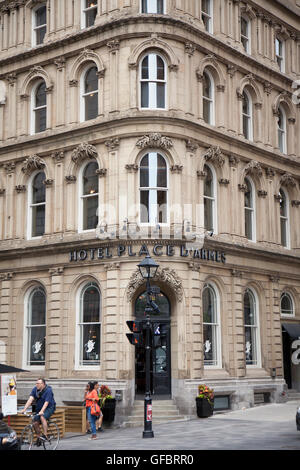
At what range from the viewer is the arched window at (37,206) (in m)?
31.5

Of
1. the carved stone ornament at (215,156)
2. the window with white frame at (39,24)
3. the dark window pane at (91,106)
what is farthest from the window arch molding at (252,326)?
the window with white frame at (39,24)

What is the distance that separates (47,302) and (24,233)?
3.75 metres

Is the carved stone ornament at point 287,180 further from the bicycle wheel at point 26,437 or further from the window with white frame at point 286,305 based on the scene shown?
the bicycle wheel at point 26,437

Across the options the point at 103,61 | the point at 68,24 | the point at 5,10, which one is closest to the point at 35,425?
the point at 103,61

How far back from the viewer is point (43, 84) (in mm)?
32719

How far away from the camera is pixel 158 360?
2792 centimetres

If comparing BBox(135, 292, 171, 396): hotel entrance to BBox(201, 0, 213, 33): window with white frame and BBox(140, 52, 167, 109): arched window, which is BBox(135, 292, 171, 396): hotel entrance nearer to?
BBox(140, 52, 167, 109): arched window

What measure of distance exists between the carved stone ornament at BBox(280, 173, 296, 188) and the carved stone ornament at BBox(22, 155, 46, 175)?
12.3 metres

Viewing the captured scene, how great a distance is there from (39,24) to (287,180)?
14.8 m

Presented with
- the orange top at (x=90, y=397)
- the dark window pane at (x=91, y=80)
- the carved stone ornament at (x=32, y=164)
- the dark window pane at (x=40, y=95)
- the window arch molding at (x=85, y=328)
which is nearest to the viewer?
the orange top at (x=90, y=397)

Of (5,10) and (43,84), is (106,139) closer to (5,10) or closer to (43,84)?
(43,84)

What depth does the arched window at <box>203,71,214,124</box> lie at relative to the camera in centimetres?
3114

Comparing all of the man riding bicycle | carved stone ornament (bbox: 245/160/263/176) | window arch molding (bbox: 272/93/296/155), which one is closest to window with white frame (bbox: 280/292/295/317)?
carved stone ornament (bbox: 245/160/263/176)

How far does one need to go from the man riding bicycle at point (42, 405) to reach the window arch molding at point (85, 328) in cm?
959
